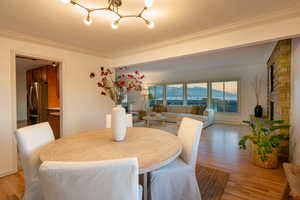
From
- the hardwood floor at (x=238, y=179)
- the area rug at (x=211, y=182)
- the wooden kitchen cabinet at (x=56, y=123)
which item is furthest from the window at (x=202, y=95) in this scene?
the wooden kitchen cabinet at (x=56, y=123)

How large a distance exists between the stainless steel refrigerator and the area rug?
437 centimetres

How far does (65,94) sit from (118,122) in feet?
6.69

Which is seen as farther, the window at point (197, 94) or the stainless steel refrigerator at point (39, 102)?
the window at point (197, 94)

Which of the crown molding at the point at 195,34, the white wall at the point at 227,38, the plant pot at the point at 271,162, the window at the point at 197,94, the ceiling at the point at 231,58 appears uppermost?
the ceiling at the point at 231,58

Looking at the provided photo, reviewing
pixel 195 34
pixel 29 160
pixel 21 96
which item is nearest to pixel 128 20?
pixel 195 34

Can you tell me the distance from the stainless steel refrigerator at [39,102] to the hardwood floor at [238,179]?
91.1 inches

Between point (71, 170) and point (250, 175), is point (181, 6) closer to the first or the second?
point (71, 170)

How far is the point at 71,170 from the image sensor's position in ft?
2.25

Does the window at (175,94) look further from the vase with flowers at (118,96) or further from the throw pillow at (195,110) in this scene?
the vase with flowers at (118,96)

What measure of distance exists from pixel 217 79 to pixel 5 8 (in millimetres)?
6664

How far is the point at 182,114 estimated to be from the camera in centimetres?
623

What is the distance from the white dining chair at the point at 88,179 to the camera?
2.26ft

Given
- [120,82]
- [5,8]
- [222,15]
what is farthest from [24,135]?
[222,15]

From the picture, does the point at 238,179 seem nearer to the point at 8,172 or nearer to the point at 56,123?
the point at 8,172
